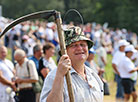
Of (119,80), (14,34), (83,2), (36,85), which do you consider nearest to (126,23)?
(83,2)

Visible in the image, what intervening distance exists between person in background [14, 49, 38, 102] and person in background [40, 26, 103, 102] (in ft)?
8.28

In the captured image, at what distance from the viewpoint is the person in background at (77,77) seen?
2.79 metres

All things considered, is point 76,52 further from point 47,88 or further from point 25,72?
point 25,72

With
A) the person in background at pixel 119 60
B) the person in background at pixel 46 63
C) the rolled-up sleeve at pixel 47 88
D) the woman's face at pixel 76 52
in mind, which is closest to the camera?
the rolled-up sleeve at pixel 47 88

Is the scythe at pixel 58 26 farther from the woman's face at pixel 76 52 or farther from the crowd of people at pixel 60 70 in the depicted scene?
the woman's face at pixel 76 52

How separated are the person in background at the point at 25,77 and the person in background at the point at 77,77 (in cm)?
252

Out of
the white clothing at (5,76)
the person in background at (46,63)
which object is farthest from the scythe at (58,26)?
the white clothing at (5,76)

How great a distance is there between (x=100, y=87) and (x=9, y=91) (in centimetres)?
285

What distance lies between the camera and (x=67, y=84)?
2715 millimetres

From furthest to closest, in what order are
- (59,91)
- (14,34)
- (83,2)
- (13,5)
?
(13,5), (83,2), (14,34), (59,91)

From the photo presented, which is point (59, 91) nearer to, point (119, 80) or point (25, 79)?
point (25, 79)

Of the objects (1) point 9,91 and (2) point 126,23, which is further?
(2) point 126,23

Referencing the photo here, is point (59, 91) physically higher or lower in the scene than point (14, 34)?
lower

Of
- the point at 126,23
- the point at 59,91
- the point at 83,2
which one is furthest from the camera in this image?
the point at 83,2
